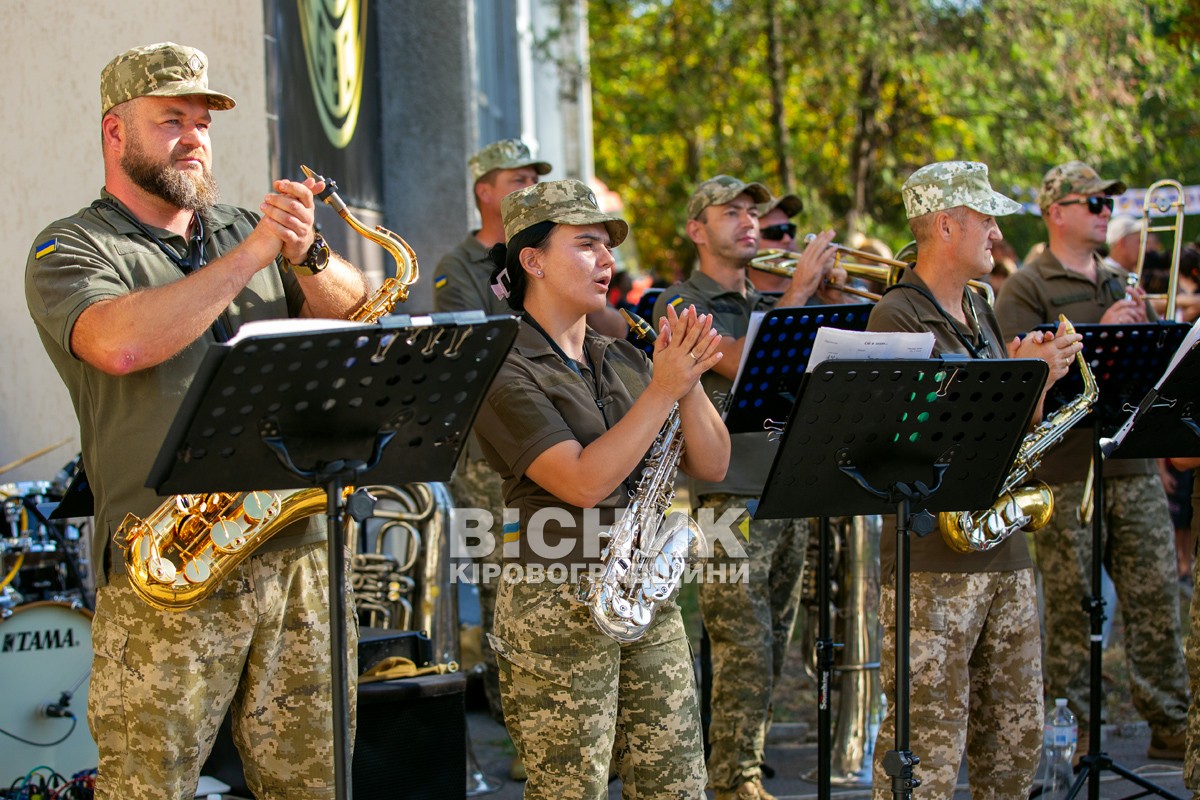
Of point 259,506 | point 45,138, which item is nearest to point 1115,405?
point 259,506

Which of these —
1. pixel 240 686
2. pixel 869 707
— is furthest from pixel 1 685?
pixel 869 707

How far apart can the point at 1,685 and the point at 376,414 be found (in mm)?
2951

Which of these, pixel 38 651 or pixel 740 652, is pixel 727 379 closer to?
pixel 740 652

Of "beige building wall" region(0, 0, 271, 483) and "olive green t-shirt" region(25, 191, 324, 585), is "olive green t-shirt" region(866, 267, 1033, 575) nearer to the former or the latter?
"olive green t-shirt" region(25, 191, 324, 585)

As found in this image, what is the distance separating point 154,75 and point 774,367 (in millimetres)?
2245

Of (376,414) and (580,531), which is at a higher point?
(376,414)

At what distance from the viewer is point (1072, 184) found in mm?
6707

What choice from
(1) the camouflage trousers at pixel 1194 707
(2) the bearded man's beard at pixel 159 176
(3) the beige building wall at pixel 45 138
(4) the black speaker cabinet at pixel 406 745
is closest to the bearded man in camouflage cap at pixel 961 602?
(1) the camouflage trousers at pixel 1194 707

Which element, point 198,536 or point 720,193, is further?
point 720,193

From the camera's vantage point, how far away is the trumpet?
566 centimetres

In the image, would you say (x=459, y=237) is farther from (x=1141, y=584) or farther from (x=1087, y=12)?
(x=1087, y=12)

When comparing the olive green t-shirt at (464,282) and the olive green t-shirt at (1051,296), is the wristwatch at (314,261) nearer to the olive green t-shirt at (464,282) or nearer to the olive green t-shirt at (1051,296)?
the olive green t-shirt at (464,282)

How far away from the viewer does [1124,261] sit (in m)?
9.25

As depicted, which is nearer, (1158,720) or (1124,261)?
(1158,720)
